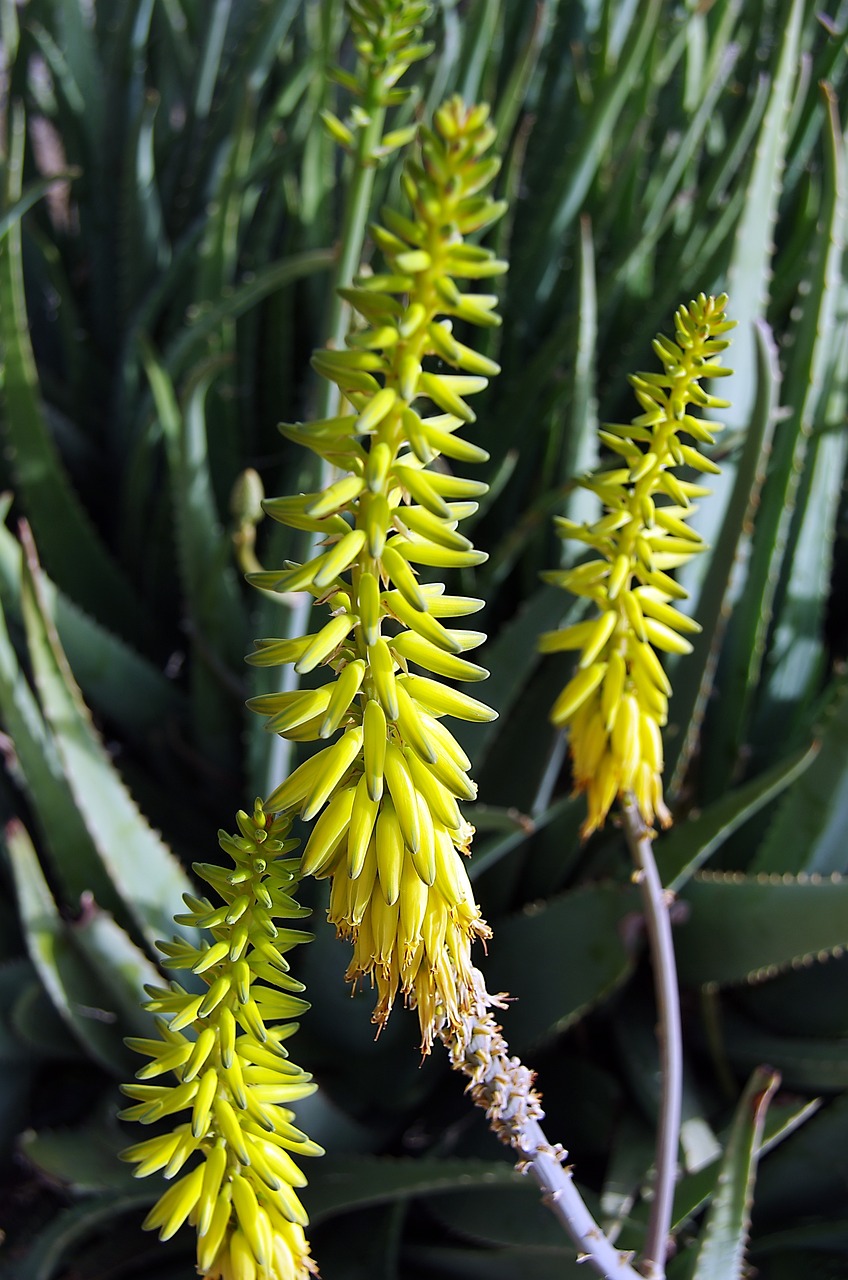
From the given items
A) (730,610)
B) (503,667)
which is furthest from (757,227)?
(503,667)

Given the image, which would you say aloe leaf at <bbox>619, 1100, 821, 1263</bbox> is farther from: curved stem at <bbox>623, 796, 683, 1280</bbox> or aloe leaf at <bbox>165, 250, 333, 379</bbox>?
aloe leaf at <bbox>165, 250, 333, 379</bbox>

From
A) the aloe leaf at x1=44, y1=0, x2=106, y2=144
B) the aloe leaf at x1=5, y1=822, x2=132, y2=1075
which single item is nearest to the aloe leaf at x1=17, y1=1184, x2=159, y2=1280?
the aloe leaf at x1=5, y1=822, x2=132, y2=1075

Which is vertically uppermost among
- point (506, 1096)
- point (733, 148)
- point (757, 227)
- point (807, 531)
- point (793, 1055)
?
point (733, 148)

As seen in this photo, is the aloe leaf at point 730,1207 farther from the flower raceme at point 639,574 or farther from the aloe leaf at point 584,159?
the aloe leaf at point 584,159

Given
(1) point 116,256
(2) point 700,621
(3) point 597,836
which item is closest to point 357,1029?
(3) point 597,836

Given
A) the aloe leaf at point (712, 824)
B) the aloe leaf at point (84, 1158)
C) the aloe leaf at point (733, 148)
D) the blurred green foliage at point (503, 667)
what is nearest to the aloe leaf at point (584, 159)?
the blurred green foliage at point (503, 667)

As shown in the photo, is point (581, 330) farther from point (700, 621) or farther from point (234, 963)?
point (234, 963)

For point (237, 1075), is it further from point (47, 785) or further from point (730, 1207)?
point (47, 785)
